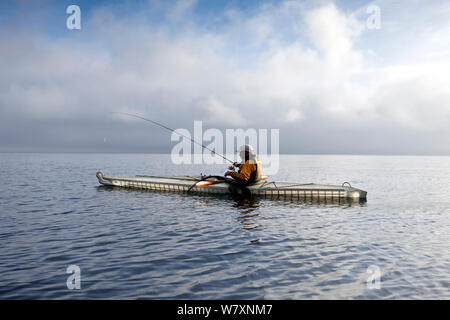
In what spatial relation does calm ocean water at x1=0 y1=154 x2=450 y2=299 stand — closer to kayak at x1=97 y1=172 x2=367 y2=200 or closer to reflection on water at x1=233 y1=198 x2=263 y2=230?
reflection on water at x1=233 y1=198 x2=263 y2=230

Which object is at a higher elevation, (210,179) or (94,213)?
(210,179)

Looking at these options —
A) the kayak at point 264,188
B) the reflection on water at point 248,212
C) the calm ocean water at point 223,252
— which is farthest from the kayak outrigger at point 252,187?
the calm ocean water at point 223,252

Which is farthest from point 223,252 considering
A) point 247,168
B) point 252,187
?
point 252,187

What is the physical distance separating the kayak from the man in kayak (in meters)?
0.73

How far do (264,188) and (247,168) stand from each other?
7.84 feet

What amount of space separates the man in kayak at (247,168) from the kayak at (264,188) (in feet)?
2.41

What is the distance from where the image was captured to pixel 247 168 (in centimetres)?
2134

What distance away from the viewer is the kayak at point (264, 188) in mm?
21016

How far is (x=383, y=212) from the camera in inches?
715

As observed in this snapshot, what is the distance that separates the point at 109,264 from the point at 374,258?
8331 mm

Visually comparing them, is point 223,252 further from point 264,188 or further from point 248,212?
point 264,188
